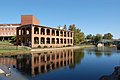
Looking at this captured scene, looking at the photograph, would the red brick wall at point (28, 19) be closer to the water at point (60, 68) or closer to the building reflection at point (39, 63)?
the building reflection at point (39, 63)

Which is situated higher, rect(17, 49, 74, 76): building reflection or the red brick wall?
the red brick wall

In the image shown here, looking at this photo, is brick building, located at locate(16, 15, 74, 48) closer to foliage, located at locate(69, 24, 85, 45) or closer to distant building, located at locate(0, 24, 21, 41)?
foliage, located at locate(69, 24, 85, 45)

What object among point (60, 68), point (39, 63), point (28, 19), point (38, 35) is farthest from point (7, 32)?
point (60, 68)

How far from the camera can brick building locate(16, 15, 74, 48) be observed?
81125 mm

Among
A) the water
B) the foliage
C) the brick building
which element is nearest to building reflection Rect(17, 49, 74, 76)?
the water

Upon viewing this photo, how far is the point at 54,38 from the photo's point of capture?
97.9 m

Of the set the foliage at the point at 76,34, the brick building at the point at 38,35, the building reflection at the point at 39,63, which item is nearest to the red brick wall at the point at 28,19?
the brick building at the point at 38,35

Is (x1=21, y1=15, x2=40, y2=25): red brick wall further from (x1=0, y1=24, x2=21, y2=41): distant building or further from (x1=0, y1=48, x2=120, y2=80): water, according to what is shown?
(x1=0, y1=48, x2=120, y2=80): water

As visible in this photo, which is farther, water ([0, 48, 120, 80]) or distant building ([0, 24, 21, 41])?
distant building ([0, 24, 21, 41])

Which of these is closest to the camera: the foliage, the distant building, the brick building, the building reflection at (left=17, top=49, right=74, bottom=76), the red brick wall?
the building reflection at (left=17, top=49, right=74, bottom=76)

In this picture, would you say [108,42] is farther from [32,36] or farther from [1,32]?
[32,36]

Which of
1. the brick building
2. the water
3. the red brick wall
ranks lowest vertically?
the water

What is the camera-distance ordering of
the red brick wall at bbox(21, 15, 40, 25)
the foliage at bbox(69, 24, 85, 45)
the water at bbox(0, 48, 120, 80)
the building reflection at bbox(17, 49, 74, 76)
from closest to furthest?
the water at bbox(0, 48, 120, 80)
the building reflection at bbox(17, 49, 74, 76)
the red brick wall at bbox(21, 15, 40, 25)
the foliage at bbox(69, 24, 85, 45)

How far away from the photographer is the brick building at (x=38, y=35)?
8112cm
